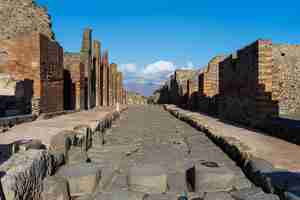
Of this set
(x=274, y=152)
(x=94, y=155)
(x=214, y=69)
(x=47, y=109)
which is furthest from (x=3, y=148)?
(x=214, y=69)

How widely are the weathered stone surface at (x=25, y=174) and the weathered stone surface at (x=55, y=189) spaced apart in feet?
0.17

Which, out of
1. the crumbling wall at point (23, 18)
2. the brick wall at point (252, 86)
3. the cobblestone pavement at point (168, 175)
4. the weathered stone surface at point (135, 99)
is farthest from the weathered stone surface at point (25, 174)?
the weathered stone surface at point (135, 99)

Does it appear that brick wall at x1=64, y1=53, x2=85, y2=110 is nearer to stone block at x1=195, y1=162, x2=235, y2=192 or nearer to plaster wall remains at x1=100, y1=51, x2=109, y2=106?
plaster wall remains at x1=100, y1=51, x2=109, y2=106

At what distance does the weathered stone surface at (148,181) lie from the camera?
10.3ft

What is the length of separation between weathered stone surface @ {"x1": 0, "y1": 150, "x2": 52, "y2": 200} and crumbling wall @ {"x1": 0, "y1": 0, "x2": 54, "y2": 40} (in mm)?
12396

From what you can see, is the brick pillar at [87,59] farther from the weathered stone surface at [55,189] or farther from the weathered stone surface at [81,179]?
the weathered stone surface at [55,189]

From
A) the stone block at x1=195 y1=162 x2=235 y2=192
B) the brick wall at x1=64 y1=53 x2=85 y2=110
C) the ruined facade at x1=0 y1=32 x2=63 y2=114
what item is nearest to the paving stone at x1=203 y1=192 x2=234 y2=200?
the stone block at x1=195 y1=162 x2=235 y2=192

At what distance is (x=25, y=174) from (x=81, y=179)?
794 mm

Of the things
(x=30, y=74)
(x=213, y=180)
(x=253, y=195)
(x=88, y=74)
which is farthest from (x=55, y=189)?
(x=88, y=74)

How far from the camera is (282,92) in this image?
54.0ft

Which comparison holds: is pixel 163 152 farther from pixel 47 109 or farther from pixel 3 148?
pixel 47 109

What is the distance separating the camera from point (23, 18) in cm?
1434

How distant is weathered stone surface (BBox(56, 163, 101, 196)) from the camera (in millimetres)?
3047

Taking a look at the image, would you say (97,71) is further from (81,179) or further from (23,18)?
(81,179)
